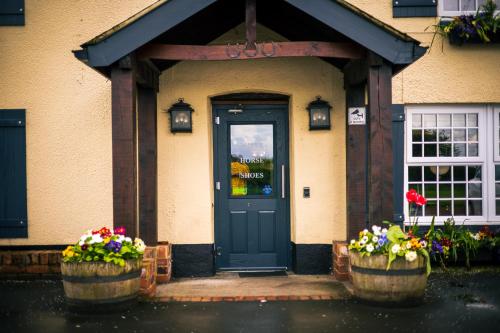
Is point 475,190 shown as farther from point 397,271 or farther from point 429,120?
point 397,271

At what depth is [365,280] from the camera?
18.1 ft

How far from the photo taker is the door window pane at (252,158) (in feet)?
24.7

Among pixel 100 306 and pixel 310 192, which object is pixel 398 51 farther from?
pixel 100 306

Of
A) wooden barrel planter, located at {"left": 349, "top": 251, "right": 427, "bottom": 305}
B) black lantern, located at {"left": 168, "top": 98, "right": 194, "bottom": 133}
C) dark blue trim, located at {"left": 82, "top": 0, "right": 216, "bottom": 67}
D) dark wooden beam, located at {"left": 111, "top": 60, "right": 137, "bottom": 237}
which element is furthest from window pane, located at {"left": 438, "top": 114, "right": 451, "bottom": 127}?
→ dark wooden beam, located at {"left": 111, "top": 60, "right": 137, "bottom": 237}

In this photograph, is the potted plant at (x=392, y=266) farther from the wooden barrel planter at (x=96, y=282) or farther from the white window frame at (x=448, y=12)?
the white window frame at (x=448, y=12)

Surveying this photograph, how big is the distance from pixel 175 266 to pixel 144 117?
2.10 metres

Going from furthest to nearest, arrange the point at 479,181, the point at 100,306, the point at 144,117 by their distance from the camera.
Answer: the point at 479,181, the point at 144,117, the point at 100,306

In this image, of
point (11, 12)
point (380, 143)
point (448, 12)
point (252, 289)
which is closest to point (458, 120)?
point (448, 12)

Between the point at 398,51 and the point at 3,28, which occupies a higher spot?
the point at 3,28

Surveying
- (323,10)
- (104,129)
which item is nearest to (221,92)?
(104,129)

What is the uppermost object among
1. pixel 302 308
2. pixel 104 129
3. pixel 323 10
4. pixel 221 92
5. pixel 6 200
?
pixel 323 10

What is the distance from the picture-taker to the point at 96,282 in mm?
5273

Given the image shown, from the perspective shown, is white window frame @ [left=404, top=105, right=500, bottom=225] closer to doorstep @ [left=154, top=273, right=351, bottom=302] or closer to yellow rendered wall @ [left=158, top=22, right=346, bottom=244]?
yellow rendered wall @ [left=158, top=22, right=346, bottom=244]

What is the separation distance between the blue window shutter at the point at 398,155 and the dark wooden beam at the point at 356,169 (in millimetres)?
542
